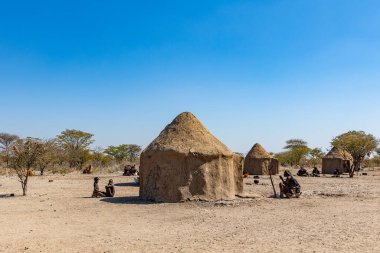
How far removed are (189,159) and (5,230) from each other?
7107mm

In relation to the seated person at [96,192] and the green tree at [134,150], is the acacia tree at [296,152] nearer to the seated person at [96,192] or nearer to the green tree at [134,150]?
the green tree at [134,150]

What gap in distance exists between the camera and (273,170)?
3400 centimetres

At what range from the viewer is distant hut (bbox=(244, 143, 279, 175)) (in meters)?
32.8

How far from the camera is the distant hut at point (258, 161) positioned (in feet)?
108

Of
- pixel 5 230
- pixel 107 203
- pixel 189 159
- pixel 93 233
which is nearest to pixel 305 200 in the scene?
pixel 189 159

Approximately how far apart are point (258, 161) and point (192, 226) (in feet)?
76.4

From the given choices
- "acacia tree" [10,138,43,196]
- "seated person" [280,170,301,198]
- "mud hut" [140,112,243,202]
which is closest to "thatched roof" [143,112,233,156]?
"mud hut" [140,112,243,202]

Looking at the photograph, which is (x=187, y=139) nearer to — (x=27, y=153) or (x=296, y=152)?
(x=27, y=153)

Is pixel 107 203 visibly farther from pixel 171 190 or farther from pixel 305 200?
pixel 305 200

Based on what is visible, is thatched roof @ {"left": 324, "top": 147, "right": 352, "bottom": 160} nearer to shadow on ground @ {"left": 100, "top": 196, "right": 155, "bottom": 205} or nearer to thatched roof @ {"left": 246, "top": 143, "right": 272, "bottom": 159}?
thatched roof @ {"left": 246, "top": 143, "right": 272, "bottom": 159}

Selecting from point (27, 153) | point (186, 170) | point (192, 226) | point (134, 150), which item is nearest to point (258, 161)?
point (186, 170)

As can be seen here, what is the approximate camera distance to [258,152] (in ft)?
110

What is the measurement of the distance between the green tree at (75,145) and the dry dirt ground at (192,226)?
32.4 m

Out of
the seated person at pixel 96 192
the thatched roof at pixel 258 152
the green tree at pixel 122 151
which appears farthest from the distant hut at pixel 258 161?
the green tree at pixel 122 151
